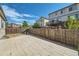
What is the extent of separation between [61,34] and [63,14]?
782mm

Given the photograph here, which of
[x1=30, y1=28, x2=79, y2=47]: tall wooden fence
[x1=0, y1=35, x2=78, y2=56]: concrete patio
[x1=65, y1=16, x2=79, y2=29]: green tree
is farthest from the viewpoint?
[x1=65, y1=16, x2=79, y2=29]: green tree

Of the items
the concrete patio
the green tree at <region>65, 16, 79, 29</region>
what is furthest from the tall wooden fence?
the concrete patio

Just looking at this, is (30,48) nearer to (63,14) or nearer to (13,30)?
(13,30)

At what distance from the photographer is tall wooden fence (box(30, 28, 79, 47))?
7194 mm

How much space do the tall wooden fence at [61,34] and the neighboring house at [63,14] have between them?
0.45 meters

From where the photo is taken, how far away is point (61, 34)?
7957mm

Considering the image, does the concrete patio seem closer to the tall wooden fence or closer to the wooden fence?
the wooden fence

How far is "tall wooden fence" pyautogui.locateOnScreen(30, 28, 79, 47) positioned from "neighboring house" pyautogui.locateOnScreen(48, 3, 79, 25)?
1.46 feet

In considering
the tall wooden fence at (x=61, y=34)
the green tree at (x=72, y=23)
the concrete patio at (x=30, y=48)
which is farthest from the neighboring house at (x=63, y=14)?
the concrete patio at (x=30, y=48)

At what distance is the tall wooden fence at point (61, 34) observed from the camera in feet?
23.6

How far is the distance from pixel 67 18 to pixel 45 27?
0.91 m

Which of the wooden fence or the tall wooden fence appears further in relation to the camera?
the wooden fence

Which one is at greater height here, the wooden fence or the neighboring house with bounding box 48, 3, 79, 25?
the neighboring house with bounding box 48, 3, 79, 25

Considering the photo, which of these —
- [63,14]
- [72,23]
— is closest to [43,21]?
[63,14]
